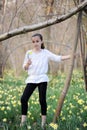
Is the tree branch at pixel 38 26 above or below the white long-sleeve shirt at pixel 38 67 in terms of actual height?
above

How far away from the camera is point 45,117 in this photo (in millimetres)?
5109

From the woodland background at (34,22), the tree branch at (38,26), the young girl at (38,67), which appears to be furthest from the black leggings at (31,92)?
the tree branch at (38,26)

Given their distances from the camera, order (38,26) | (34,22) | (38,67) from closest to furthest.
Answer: (38,26), (38,67), (34,22)

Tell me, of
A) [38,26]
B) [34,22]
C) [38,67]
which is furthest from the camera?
[34,22]

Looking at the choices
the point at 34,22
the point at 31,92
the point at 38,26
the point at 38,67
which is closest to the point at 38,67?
the point at 38,67

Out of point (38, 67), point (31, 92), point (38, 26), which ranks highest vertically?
point (38, 26)

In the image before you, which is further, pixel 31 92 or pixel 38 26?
pixel 31 92

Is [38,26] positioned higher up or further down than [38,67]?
higher up

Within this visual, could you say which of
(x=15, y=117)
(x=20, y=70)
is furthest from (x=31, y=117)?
(x=20, y=70)

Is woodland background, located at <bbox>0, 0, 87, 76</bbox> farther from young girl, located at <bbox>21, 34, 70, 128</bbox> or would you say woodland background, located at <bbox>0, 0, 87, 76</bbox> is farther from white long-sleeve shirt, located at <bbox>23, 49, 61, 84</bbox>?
white long-sleeve shirt, located at <bbox>23, 49, 61, 84</bbox>

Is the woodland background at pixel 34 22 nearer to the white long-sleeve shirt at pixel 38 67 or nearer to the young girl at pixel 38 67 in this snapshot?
the young girl at pixel 38 67

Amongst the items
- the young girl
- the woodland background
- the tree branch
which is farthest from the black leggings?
the tree branch

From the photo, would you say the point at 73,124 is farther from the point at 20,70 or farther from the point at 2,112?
the point at 20,70

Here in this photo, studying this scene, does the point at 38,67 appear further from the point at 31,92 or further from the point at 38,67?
the point at 31,92
